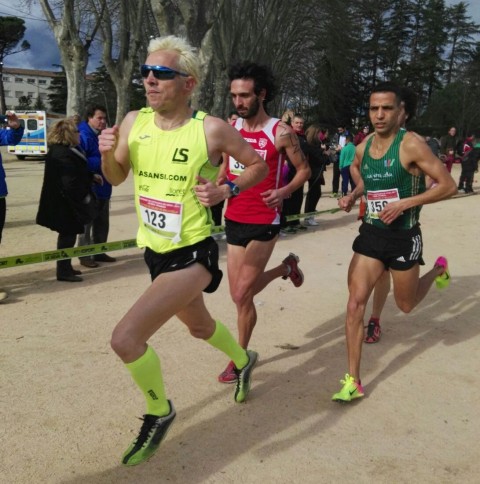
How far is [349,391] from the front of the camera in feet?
11.9

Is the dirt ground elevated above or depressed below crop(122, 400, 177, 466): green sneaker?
below

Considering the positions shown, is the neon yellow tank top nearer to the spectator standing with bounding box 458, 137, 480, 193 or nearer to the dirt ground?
the dirt ground

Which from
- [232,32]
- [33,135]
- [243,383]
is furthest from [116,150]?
[33,135]

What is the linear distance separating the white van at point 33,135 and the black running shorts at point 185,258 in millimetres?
26267

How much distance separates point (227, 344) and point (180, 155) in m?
1.33

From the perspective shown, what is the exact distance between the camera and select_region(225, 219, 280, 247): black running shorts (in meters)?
4.08

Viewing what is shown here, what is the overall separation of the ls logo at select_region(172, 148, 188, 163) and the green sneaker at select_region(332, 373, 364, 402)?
1.91 meters

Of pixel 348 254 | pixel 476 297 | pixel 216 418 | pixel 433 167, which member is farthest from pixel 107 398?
pixel 348 254

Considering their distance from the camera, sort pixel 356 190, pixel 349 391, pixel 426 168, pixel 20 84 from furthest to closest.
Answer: pixel 20 84 → pixel 356 190 → pixel 426 168 → pixel 349 391

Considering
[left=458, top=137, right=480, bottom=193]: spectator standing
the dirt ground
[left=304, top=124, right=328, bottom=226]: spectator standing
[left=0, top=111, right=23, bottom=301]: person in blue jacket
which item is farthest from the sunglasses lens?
[left=458, top=137, right=480, bottom=193]: spectator standing

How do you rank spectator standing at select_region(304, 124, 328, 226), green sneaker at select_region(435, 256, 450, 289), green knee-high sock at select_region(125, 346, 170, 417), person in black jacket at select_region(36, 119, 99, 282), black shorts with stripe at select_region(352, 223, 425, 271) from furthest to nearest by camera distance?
spectator standing at select_region(304, 124, 328, 226) → person in black jacket at select_region(36, 119, 99, 282) → green sneaker at select_region(435, 256, 450, 289) → black shorts with stripe at select_region(352, 223, 425, 271) → green knee-high sock at select_region(125, 346, 170, 417)

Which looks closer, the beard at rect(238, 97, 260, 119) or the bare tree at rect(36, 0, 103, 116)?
the beard at rect(238, 97, 260, 119)

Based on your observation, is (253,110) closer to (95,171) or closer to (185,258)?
(185,258)

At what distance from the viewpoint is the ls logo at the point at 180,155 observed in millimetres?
2880
